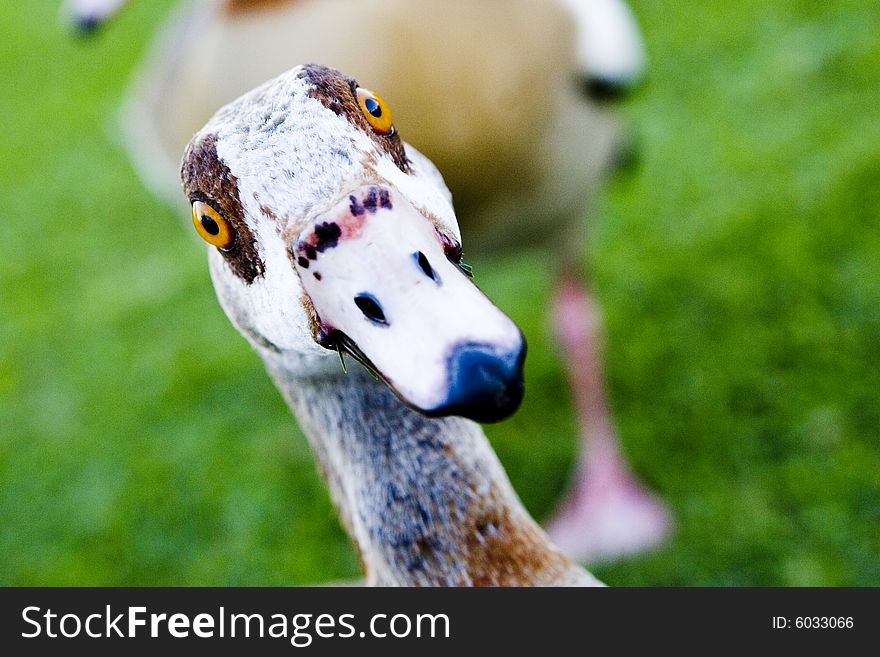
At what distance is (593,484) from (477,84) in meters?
0.95


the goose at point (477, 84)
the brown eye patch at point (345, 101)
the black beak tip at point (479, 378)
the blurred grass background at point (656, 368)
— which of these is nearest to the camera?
the black beak tip at point (479, 378)

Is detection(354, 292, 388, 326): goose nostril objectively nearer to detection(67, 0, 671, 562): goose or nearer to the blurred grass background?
detection(67, 0, 671, 562): goose

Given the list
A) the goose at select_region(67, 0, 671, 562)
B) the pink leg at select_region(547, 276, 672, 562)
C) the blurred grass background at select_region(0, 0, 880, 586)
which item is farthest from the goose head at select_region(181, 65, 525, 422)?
the pink leg at select_region(547, 276, 672, 562)

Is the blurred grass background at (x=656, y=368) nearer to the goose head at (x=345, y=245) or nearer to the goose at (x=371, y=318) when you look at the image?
the goose at (x=371, y=318)

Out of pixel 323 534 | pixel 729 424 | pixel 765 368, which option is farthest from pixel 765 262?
pixel 323 534

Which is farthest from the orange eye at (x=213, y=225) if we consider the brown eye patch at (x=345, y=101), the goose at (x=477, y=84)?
the goose at (x=477, y=84)

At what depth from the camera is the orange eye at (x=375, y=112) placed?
2.83 feet

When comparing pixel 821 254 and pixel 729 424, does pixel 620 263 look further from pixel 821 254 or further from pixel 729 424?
pixel 729 424

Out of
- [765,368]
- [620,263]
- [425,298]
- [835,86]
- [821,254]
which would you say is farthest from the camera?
[835,86]

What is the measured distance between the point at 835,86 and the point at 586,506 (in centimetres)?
173

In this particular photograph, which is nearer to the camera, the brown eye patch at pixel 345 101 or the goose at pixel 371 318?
the goose at pixel 371 318

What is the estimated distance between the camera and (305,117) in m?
0.83

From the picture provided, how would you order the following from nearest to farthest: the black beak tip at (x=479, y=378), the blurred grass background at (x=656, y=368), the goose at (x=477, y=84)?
the black beak tip at (x=479, y=378)
the goose at (x=477, y=84)
the blurred grass background at (x=656, y=368)

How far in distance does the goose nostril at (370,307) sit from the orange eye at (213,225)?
17 centimetres
